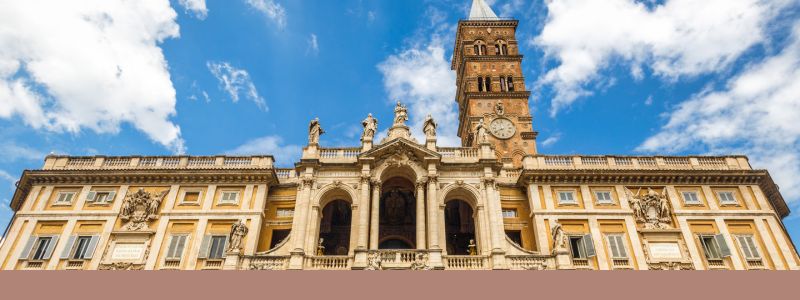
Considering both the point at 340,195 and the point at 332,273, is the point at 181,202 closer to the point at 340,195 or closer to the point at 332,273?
the point at 340,195

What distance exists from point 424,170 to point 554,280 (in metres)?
12.6

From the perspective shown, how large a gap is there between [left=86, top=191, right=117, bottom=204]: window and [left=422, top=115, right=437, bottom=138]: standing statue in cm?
2070

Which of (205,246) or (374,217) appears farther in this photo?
(205,246)

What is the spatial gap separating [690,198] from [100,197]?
38250 millimetres

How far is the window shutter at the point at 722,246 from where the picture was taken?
2788 centimetres

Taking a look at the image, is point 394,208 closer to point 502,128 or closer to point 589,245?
point 589,245

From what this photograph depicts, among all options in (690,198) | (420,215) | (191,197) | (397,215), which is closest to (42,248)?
(191,197)

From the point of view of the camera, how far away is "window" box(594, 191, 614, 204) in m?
30.2

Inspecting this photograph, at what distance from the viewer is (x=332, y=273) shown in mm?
20266

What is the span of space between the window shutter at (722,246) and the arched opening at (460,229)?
14.6 m

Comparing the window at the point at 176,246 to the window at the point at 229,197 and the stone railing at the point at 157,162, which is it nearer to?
the window at the point at 229,197

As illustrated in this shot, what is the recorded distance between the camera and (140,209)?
2952 centimetres

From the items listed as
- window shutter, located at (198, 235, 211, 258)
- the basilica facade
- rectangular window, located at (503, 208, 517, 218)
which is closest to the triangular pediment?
the basilica facade

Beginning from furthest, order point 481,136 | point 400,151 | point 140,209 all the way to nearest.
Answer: point 481,136 → point 400,151 → point 140,209
